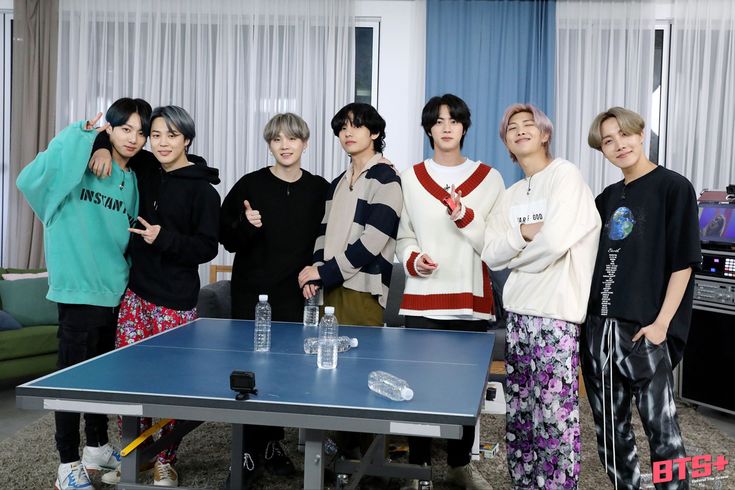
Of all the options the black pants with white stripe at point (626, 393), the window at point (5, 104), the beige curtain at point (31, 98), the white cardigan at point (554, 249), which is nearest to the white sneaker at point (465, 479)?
the black pants with white stripe at point (626, 393)

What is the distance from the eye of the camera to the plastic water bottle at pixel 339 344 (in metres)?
2.30

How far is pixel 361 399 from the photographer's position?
1.73 metres

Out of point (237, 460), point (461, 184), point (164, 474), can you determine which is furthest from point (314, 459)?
point (461, 184)

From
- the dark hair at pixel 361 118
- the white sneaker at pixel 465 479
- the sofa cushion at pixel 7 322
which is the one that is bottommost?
the white sneaker at pixel 465 479

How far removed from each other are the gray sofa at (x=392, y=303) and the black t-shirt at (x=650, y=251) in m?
1.70

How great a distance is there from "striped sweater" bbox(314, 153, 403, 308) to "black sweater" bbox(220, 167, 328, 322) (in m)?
0.09

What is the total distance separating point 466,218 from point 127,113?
137 centimetres

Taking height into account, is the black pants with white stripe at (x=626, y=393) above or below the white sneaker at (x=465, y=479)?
above

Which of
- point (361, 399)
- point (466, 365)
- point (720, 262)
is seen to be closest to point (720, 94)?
point (720, 262)

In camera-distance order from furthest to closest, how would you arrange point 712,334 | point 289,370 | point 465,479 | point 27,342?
point 27,342
point 712,334
point 465,479
point 289,370

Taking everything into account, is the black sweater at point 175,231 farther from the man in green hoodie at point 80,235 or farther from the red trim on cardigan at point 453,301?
the red trim on cardigan at point 453,301

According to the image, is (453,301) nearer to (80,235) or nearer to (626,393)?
(626,393)

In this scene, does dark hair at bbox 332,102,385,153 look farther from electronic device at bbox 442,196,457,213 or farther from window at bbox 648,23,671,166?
window at bbox 648,23,671,166

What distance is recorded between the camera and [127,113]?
2756mm
